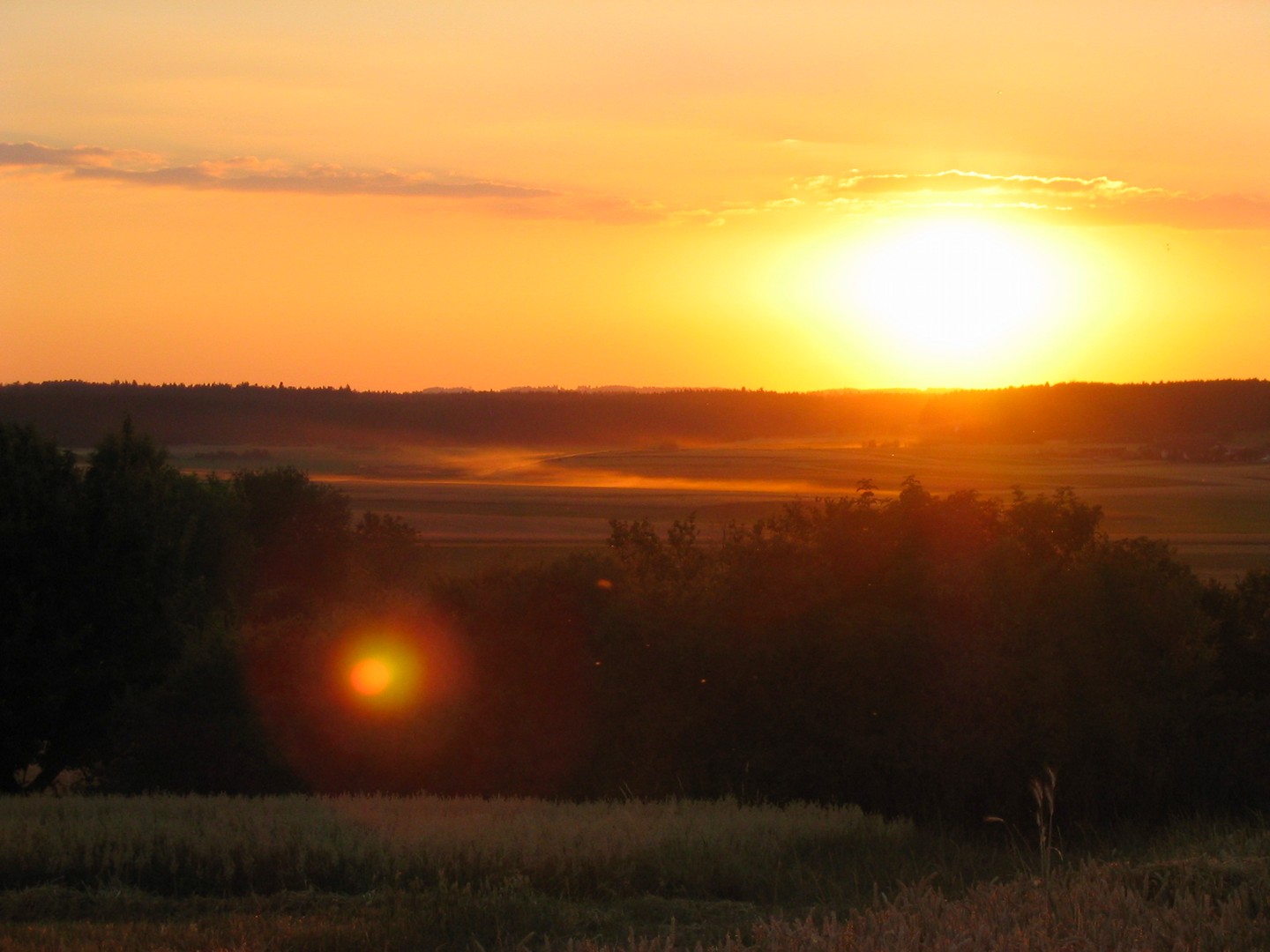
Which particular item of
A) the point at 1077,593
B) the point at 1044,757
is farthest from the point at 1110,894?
the point at 1077,593

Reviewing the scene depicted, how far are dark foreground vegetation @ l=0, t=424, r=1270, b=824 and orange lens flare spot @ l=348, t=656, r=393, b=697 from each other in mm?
203

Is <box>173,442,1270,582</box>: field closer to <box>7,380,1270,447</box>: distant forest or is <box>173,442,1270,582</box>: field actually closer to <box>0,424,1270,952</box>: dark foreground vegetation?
<box>7,380,1270,447</box>: distant forest

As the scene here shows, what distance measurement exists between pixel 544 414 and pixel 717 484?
43265 millimetres

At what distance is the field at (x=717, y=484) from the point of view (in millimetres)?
58188

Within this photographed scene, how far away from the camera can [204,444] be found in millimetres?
109875

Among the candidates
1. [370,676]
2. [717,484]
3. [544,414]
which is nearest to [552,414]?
[544,414]

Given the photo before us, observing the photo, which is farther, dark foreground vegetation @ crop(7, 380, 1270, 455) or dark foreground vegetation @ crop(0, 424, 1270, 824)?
dark foreground vegetation @ crop(7, 380, 1270, 455)

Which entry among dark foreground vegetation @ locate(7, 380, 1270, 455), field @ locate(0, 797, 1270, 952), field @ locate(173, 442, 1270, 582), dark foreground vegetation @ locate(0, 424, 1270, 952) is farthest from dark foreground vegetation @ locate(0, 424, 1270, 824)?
dark foreground vegetation @ locate(7, 380, 1270, 455)

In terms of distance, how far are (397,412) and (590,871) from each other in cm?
11820

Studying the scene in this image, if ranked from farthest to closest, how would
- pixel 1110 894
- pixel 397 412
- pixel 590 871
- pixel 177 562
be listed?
pixel 397 412 < pixel 177 562 < pixel 590 871 < pixel 1110 894

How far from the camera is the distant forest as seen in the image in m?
103

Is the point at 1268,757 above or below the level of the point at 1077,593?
below

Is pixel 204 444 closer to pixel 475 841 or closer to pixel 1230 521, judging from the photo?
pixel 1230 521

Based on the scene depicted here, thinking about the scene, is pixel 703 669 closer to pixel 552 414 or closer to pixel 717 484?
pixel 717 484
